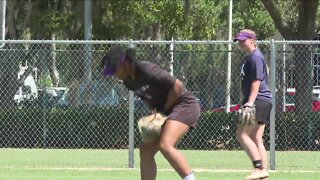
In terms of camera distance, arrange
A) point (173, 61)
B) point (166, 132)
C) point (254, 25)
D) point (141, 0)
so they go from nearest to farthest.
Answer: point (166, 132) → point (173, 61) → point (141, 0) → point (254, 25)

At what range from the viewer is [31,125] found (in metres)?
16.8

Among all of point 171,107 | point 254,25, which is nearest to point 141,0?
point 254,25

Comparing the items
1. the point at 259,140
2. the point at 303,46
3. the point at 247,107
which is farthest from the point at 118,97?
the point at 247,107

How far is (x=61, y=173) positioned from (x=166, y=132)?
4665 millimetres

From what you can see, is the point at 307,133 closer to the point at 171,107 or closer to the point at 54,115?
the point at 54,115

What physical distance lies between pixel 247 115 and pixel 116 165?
14.1 feet

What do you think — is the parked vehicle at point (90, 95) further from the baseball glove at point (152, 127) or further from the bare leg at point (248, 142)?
the baseball glove at point (152, 127)

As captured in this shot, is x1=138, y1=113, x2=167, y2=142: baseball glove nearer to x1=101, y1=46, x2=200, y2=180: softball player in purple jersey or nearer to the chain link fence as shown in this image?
x1=101, y1=46, x2=200, y2=180: softball player in purple jersey

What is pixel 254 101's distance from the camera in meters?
11.1

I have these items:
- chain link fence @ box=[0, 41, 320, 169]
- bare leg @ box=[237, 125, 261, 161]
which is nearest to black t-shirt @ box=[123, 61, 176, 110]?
bare leg @ box=[237, 125, 261, 161]

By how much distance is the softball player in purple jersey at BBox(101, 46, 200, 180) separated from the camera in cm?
898

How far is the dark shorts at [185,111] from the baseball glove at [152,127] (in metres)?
0.13

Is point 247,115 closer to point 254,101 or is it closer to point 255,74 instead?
point 254,101

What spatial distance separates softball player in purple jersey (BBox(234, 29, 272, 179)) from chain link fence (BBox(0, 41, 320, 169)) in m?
4.96
